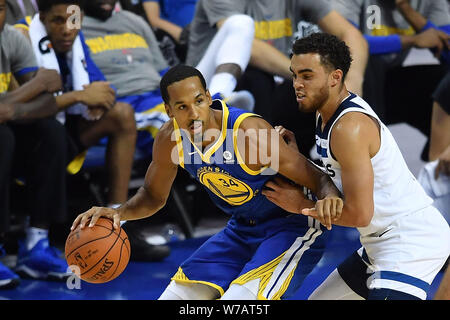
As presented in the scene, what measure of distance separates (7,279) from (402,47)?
301cm

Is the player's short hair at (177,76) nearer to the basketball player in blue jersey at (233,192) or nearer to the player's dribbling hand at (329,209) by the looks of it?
the basketball player in blue jersey at (233,192)

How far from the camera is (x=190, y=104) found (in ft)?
8.87

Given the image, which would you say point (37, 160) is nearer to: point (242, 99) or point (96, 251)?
point (242, 99)

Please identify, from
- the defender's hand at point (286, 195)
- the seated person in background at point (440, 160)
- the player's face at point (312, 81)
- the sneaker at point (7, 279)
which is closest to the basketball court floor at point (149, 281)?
the sneaker at point (7, 279)

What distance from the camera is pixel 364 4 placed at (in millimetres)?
5285

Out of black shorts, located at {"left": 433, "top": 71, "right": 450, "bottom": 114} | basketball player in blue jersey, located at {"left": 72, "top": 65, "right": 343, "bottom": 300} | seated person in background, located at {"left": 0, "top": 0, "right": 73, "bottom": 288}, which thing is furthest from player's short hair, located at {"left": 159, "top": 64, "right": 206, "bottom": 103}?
black shorts, located at {"left": 433, "top": 71, "right": 450, "bottom": 114}

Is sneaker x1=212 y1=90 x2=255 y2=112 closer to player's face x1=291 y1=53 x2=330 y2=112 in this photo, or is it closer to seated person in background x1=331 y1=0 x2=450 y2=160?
seated person in background x1=331 y1=0 x2=450 y2=160

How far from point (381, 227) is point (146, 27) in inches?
112

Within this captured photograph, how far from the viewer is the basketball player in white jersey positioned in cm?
264

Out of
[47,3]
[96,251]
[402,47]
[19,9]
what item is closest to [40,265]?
[47,3]

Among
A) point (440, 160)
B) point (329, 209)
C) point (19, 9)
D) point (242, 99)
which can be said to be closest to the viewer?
point (329, 209)

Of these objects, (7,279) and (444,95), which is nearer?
(7,279)

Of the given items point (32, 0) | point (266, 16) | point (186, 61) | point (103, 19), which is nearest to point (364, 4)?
point (266, 16)
